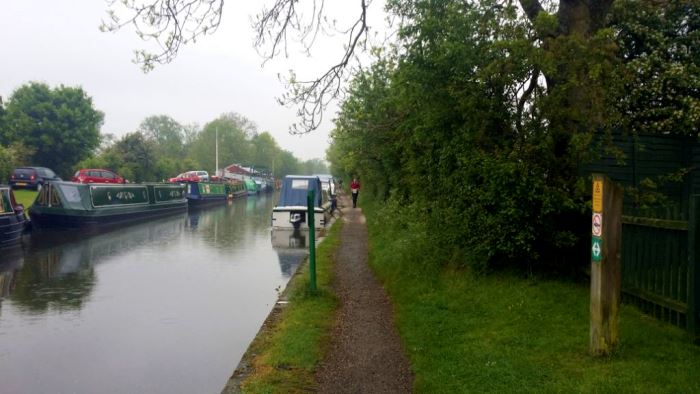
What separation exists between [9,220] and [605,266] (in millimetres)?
17686

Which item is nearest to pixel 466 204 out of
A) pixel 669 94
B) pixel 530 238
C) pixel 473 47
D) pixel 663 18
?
pixel 530 238

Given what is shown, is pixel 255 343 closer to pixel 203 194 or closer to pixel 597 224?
pixel 597 224

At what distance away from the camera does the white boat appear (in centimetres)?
2066

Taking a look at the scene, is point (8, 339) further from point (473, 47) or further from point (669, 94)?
point (669, 94)

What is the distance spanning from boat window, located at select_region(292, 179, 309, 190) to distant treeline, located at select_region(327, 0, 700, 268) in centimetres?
1367

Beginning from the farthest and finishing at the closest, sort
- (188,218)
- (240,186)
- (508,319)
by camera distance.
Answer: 1. (240,186)
2. (188,218)
3. (508,319)

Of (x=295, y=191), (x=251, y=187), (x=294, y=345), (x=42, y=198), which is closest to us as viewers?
(x=294, y=345)

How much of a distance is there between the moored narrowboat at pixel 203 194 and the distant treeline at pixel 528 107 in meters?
32.8

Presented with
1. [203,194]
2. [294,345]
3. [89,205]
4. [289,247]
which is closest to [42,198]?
[89,205]

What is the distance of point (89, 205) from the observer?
75.7 feet

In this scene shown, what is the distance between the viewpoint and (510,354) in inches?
206

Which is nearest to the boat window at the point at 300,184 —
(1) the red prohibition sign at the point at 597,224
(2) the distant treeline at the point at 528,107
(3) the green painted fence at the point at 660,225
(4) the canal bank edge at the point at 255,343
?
(4) the canal bank edge at the point at 255,343

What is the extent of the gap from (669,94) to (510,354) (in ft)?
16.6

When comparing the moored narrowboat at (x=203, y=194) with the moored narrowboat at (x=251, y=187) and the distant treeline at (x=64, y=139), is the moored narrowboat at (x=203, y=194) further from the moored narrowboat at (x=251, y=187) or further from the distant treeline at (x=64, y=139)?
the moored narrowboat at (x=251, y=187)
